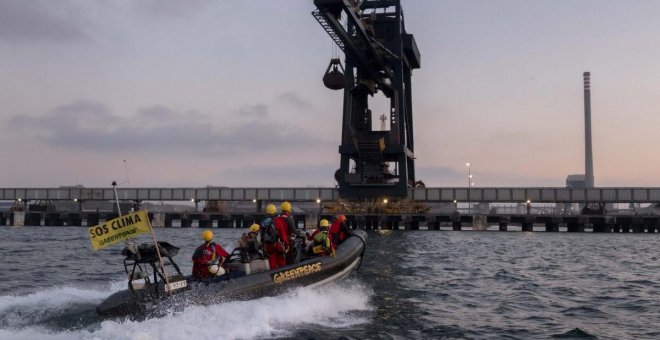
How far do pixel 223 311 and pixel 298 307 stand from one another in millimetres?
1956

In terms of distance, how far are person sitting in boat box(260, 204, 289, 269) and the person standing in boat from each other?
0.13m

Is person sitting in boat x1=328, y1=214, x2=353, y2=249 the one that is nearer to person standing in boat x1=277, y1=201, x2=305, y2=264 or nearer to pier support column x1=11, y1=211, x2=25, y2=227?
person standing in boat x1=277, y1=201, x2=305, y2=264

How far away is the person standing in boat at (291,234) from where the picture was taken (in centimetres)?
1417

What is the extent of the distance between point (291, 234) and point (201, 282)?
3146 mm

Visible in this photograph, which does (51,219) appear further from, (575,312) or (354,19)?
(575,312)

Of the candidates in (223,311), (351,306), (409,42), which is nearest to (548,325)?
(351,306)

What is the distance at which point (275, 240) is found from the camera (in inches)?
553

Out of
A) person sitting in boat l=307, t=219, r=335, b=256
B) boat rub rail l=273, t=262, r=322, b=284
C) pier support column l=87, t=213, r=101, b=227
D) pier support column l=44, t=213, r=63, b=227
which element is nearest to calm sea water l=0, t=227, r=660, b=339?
boat rub rail l=273, t=262, r=322, b=284

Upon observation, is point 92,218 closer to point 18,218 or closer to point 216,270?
point 18,218

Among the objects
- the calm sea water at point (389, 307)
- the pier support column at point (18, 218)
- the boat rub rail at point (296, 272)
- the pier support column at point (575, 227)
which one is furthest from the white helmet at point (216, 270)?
the pier support column at point (18, 218)

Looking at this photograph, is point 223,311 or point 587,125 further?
point 587,125

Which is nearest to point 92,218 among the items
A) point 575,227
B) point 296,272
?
point 575,227

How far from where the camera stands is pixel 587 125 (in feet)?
472

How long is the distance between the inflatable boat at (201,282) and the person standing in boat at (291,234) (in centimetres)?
28
